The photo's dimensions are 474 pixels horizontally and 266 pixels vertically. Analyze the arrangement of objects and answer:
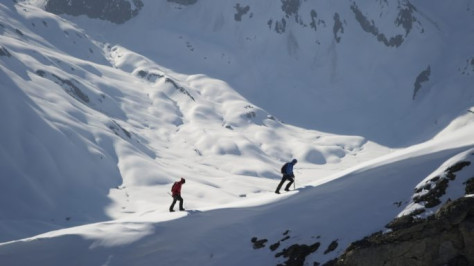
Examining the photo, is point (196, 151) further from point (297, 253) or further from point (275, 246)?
point (297, 253)

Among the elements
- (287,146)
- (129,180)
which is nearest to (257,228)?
(129,180)

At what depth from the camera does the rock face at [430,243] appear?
1471 centimetres

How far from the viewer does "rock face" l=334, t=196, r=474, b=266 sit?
48.3ft

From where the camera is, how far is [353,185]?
2292 centimetres

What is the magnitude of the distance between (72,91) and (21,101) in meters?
40.0

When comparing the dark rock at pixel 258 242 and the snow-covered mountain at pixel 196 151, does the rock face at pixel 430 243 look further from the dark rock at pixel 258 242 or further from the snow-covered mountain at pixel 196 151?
the dark rock at pixel 258 242

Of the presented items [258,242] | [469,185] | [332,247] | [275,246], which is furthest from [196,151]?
[469,185]

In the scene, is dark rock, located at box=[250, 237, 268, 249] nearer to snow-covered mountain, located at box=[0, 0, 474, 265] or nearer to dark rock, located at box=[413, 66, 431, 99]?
snow-covered mountain, located at box=[0, 0, 474, 265]

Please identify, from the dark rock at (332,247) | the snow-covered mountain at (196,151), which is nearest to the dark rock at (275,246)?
the snow-covered mountain at (196,151)

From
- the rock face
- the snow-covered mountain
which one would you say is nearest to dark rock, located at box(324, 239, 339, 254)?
the snow-covered mountain

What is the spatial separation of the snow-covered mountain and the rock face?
5.09 ft

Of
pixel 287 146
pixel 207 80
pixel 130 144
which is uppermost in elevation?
pixel 207 80

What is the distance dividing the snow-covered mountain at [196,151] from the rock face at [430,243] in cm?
155

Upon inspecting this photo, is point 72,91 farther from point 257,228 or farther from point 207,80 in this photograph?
point 257,228
